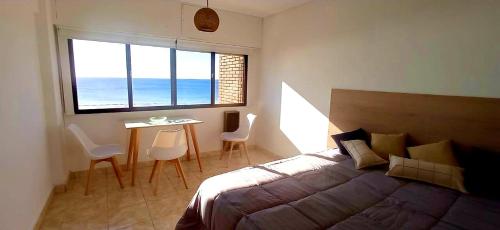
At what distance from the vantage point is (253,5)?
3.62 metres

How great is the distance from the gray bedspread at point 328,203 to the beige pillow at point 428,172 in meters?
0.07

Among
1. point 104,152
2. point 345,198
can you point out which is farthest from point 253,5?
point 345,198

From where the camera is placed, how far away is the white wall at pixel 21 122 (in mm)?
1679

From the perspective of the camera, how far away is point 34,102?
7.72ft

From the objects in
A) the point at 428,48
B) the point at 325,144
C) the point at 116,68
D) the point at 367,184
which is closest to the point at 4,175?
the point at 116,68

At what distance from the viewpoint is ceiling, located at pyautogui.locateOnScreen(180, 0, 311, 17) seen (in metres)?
3.46

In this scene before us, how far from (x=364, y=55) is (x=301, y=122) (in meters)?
1.33

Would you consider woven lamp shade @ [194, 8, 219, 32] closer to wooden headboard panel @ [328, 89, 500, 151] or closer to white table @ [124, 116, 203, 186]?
white table @ [124, 116, 203, 186]

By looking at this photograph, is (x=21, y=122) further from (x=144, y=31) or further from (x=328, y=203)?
(x=328, y=203)

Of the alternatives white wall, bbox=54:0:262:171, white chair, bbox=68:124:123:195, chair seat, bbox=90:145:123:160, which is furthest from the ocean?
chair seat, bbox=90:145:123:160

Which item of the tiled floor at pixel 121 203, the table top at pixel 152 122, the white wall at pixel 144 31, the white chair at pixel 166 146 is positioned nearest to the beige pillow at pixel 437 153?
the tiled floor at pixel 121 203

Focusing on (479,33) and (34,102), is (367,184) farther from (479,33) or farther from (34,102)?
(34,102)

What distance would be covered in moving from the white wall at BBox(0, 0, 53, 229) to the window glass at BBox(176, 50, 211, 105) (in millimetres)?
1729

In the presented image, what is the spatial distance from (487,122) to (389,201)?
1.14 meters
